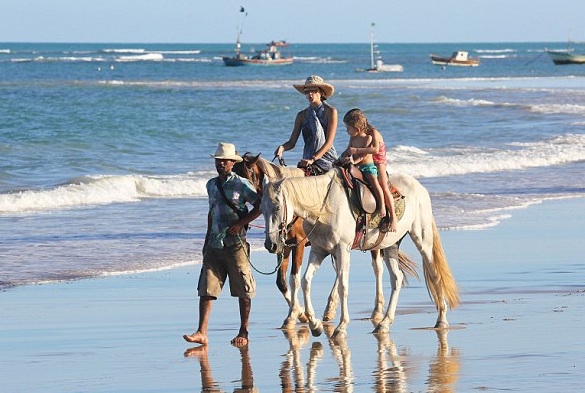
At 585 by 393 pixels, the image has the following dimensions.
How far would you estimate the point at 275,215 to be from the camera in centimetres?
799

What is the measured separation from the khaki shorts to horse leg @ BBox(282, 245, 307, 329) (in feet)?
1.95

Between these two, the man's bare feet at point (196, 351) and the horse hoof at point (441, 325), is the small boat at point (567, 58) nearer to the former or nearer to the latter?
the horse hoof at point (441, 325)

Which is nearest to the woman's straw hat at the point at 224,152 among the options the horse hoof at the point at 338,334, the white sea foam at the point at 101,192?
the horse hoof at the point at 338,334

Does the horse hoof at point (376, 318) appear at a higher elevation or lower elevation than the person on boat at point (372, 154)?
lower

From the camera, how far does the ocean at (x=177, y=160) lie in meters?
14.3

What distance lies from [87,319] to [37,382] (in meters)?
2.23

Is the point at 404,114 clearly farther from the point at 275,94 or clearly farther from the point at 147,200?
the point at 147,200

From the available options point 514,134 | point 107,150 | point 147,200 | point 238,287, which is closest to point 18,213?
point 147,200

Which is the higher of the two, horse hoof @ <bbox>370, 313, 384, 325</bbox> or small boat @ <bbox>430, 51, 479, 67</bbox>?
horse hoof @ <bbox>370, 313, 384, 325</bbox>

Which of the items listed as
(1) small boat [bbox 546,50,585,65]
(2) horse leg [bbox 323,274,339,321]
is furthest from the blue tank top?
(1) small boat [bbox 546,50,585,65]

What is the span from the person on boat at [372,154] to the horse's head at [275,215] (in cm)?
97

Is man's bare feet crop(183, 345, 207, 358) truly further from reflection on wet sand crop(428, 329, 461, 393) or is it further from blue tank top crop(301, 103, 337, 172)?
blue tank top crop(301, 103, 337, 172)

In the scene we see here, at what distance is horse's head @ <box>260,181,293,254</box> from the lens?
793 cm

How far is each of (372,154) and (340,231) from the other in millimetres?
688
